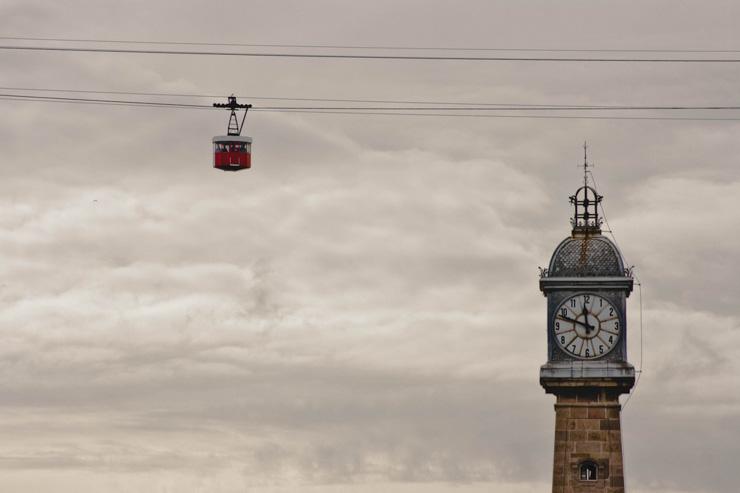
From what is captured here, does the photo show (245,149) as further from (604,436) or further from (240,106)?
(604,436)

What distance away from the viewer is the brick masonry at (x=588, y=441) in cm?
10831

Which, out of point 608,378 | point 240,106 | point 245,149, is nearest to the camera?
point 240,106

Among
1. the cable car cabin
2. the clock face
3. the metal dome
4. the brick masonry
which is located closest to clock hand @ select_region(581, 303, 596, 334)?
the clock face

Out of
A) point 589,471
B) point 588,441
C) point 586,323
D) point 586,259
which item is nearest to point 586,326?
point 586,323

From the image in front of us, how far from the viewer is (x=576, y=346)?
108 m

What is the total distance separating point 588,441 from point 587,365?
398 cm

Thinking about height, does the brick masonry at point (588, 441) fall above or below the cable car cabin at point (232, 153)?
below

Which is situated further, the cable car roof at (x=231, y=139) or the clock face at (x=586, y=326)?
the clock face at (x=586, y=326)

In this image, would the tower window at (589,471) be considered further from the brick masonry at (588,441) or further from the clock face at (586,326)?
the clock face at (586,326)

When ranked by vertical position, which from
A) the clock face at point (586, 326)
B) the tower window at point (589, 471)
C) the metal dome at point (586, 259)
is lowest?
the tower window at point (589, 471)

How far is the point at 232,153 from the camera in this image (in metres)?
90.0

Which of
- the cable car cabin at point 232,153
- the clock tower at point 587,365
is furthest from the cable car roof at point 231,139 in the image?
the clock tower at point 587,365

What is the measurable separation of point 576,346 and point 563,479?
6878mm

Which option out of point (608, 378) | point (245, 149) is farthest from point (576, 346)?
point (245, 149)
